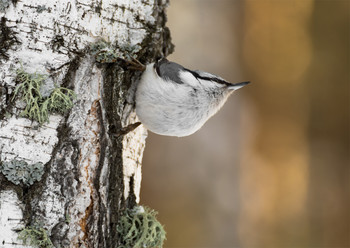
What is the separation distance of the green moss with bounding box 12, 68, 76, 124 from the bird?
40 cm

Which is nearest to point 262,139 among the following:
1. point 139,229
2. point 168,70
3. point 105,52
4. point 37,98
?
point 168,70

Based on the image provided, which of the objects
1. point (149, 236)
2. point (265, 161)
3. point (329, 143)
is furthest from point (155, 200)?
point (149, 236)

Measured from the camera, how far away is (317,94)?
18.4 ft

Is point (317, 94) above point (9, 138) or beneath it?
above

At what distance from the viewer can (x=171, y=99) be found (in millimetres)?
1826

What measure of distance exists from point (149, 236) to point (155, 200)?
2.68 meters

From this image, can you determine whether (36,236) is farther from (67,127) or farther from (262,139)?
(262,139)

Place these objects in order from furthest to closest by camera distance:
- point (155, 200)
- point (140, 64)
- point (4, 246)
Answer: point (155, 200), point (140, 64), point (4, 246)

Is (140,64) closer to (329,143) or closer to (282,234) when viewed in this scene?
(282,234)

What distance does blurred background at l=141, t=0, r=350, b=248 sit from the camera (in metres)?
4.43

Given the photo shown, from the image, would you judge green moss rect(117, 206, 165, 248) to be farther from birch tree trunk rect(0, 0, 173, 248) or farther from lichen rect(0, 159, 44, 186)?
lichen rect(0, 159, 44, 186)

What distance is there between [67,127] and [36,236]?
12.9 inches

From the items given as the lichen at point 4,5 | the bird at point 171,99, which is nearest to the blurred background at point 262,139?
the bird at point 171,99

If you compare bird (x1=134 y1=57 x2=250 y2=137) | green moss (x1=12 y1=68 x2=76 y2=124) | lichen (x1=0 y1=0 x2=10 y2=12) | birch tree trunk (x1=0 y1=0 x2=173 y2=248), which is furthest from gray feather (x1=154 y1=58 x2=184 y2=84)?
lichen (x1=0 y1=0 x2=10 y2=12)
